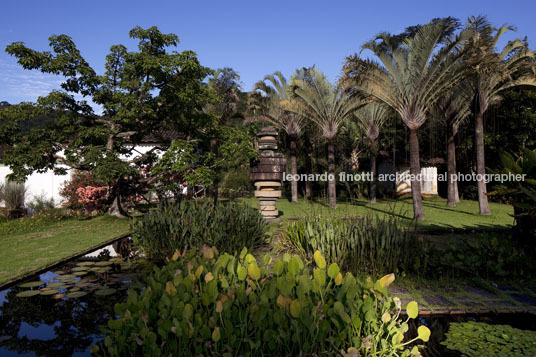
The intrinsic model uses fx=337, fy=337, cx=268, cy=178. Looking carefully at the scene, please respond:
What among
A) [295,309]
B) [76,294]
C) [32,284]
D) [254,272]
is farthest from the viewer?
[32,284]

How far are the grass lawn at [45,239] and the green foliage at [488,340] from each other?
6.07m

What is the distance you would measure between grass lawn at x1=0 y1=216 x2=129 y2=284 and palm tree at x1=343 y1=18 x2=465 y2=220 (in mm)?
9976

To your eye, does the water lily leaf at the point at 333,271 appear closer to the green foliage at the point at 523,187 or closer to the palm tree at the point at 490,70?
the green foliage at the point at 523,187

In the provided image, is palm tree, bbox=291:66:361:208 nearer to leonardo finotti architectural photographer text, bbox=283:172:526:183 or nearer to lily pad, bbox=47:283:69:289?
leonardo finotti architectural photographer text, bbox=283:172:526:183

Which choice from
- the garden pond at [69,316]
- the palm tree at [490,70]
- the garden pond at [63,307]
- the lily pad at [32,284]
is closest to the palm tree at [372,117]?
Result: the palm tree at [490,70]

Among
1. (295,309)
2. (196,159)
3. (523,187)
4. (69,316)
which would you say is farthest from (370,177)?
(295,309)

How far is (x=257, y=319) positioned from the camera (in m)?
2.22

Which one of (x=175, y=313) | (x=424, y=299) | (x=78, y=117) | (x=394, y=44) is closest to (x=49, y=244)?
(x=78, y=117)

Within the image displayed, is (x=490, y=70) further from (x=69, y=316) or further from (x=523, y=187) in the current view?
(x=69, y=316)

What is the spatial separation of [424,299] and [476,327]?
0.77 metres

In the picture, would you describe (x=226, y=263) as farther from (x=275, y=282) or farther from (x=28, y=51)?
(x=28, y=51)

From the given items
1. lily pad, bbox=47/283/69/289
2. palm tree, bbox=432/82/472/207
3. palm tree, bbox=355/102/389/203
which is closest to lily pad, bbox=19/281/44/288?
lily pad, bbox=47/283/69/289

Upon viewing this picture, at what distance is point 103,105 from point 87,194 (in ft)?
12.2

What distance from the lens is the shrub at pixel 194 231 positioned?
6.36 meters
